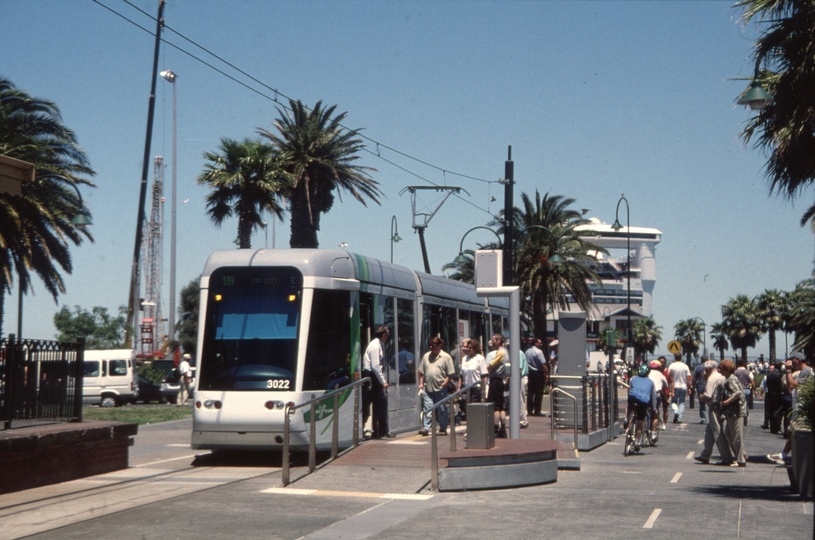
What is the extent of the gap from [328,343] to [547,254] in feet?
105

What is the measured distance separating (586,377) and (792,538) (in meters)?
9.76

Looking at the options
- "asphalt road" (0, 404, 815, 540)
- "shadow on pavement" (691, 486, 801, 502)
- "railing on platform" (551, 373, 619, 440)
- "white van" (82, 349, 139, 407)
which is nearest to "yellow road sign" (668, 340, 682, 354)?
"railing on platform" (551, 373, 619, 440)

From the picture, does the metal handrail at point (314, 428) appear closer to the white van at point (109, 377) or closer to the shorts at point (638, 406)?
the shorts at point (638, 406)

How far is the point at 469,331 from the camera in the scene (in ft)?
76.6

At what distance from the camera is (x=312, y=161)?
41750 millimetres

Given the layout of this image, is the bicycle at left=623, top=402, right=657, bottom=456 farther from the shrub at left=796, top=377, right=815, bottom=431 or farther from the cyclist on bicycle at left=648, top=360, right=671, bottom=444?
the shrub at left=796, top=377, right=815, bottom=431

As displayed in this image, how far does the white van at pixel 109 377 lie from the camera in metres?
39.4

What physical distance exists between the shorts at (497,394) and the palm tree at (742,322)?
291 ft

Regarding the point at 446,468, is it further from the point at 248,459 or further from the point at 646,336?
the point at 646,336

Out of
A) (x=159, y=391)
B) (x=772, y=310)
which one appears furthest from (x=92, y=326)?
(x=772, y=310)

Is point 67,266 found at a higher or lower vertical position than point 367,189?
lower

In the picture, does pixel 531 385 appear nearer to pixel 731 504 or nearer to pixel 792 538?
pixel 731 504

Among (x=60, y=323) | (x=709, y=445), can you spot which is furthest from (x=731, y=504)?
(x=60, y=323)

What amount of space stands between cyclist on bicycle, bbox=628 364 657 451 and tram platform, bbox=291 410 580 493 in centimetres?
357
